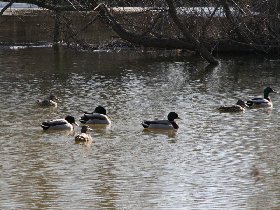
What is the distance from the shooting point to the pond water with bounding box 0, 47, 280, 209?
12.1 meters

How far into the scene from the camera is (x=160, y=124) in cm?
1705

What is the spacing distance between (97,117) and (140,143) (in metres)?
1.83

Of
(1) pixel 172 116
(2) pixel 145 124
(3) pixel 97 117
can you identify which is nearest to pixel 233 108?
(1) pixel 172 116

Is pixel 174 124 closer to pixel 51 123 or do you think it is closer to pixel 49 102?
pixel 51 123

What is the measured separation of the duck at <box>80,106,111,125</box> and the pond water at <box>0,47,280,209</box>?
0.17m

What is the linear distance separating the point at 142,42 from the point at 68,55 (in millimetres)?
3163

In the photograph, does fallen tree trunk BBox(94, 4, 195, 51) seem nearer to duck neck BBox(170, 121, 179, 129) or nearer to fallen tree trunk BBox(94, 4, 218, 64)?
fallen tree trunk BBox(94, 4, 218, 64)

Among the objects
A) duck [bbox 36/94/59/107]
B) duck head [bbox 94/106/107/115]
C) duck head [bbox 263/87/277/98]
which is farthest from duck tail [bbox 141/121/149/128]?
duck head [bbox 263/87/277/98]

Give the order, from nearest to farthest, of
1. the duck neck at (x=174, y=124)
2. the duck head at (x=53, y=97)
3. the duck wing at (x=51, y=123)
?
1. the duck wing at (x=51, y=123)
2. the duck neck at (x=174, y=124)
3. the duck head at (x=53, y=97)

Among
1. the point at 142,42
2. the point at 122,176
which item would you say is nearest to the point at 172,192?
the point at 122,176

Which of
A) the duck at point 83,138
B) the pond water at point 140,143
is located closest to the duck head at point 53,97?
the pond water at point 140,143

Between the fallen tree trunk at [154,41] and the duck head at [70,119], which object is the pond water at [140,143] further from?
the fallen tree trunk at [154,41]

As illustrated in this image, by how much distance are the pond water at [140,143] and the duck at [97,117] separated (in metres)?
0.17

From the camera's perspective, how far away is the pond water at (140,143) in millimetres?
12086
